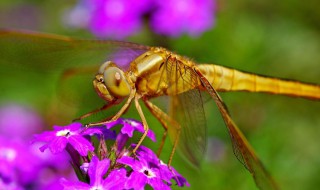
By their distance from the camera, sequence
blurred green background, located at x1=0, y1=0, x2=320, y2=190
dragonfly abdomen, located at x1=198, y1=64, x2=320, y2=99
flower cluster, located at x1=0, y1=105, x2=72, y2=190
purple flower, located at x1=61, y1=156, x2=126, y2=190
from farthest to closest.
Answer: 1. blurred green background, located at x1=0, y1=0, x2=320, y2=190
2. dragonfly abdomen, located at x1=198, y1=64, x2=320, y2=99
3. flower cluster, located at x1=0, y1=105, x2=72, y2=190
4. purple flower, located at x1=61, y1=156, x2=126, y2=190

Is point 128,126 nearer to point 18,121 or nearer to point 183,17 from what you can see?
point 183,17

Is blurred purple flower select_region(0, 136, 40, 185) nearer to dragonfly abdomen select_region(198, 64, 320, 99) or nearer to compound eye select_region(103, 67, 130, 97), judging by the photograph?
compound eye select_region(103, 67, 130, 97)

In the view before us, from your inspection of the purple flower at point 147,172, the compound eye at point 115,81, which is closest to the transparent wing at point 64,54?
the compound eye at point 115,81

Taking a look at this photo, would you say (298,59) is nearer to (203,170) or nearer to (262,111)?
(262,111)

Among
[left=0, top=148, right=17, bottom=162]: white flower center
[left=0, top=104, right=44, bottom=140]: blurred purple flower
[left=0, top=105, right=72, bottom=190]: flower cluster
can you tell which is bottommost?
[left=0, top=104, right=44, bottom=140]: blurred purple flower

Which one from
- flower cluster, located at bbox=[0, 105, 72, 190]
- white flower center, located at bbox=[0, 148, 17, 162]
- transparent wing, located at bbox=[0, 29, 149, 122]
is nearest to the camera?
flower cluster, located at bbox=[0, 105, 72, 190]

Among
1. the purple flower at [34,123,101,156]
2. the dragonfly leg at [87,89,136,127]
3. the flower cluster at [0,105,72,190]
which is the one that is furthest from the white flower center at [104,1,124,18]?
the purple flower at [34,123,101,156]

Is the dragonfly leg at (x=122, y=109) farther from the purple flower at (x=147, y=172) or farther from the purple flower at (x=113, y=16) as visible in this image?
the purple flower at (x=113, y=16)

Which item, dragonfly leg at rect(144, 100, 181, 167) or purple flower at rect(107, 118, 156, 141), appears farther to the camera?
dragonfly leg at rect(144, 100, 181, 167)

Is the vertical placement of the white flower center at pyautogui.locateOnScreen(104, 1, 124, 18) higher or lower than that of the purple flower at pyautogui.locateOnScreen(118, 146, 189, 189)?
higher
